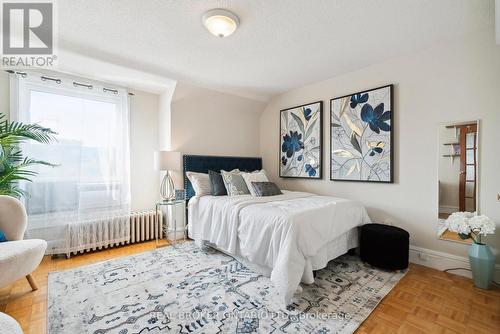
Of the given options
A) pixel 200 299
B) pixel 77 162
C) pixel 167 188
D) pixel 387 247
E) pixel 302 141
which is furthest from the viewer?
pixel 302 141

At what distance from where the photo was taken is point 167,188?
3.63 m

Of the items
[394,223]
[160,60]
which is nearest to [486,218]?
[394,223]

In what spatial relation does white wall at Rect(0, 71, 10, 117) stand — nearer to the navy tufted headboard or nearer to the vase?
the navy tufted headboard

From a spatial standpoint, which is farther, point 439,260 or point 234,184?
point 234,184

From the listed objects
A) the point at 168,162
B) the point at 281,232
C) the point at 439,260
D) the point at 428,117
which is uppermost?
the point at 428,117

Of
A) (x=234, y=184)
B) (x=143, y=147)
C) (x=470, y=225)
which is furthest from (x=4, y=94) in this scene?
(x=470, y=225)

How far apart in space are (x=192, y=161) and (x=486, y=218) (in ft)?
11.8

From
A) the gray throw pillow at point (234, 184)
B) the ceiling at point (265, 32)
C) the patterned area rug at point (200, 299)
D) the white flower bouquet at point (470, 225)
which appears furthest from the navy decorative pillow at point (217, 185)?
the white flower bouquet at point (470, 225)

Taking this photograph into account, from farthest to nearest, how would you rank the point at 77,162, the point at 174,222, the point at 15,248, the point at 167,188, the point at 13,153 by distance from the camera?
the point at 167,188, the point at 174,222, the point at 77,162, the point at 13,153, the point at 15,248

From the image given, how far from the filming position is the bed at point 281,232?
1886 millimetres

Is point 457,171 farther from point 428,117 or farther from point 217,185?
point 217,185

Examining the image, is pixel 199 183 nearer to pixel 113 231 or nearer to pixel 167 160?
pixel 167 160
